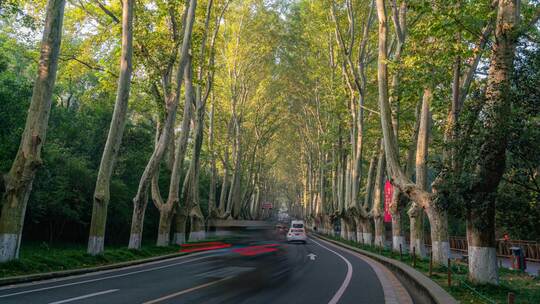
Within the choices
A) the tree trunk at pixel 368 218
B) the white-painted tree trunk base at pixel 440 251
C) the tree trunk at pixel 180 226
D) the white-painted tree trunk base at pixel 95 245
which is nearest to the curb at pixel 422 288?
the white-painted tree trunk base at pixel 440 251

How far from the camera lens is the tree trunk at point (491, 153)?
30.3 ft

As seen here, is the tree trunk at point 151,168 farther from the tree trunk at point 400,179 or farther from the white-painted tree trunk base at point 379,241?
the white-painted tree trunk base at point 379,241

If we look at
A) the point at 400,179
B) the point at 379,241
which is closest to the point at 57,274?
the point at 400,179

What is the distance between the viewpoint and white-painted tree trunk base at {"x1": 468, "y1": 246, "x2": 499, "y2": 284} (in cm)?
990

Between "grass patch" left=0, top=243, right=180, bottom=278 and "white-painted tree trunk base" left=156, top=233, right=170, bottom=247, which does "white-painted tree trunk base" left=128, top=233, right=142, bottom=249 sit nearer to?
"grass patch" left=0, top=243, right=180, bottom=278

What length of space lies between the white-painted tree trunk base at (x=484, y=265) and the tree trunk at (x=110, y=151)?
1231 cm

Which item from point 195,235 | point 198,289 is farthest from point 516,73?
point 195,235

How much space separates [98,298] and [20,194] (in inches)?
225

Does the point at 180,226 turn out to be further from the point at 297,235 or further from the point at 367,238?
the point at 367,238

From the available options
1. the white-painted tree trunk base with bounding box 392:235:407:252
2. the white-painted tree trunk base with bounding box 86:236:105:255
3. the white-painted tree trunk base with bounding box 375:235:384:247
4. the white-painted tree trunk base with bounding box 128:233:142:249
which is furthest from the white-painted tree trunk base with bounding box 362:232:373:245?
the white-painted tree trunk base with bounding box 86:236:105:255

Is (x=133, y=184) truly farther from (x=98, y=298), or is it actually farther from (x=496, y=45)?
(x=496, y=45)

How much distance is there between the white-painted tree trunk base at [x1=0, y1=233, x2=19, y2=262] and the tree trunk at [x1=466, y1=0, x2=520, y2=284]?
1214 cm

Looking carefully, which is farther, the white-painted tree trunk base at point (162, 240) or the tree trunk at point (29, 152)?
the white-painted tree trunk base at point (162, 240)

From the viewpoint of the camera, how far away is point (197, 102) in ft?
89.1
